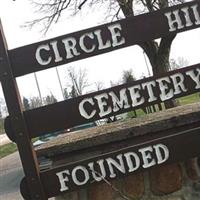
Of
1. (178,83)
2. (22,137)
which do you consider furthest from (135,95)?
(22,137)

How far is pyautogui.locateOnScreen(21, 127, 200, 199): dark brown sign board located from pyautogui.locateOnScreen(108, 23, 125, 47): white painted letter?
0.78 meters

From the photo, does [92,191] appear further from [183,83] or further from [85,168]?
[183,83]

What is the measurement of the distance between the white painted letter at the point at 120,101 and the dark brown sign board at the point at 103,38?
1.10 ft

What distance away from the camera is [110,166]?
3.87m

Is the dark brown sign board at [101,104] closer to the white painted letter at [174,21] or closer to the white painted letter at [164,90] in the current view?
the white painted letter at [164,90]

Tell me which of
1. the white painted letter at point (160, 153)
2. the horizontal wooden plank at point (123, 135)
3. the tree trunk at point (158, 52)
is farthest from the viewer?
the tree trunk at point (158, 52)

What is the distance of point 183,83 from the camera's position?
397 centimetres

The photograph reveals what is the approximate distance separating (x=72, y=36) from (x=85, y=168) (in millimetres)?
982

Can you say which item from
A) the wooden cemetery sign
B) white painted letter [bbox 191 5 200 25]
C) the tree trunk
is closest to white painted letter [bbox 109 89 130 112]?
the wooden cemetery sign

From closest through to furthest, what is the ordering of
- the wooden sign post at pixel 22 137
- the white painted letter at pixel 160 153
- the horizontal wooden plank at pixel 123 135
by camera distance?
the wooden sign post at pixel 22 137 → the white painted letter at pixel 160 153 → the horizontal wooden plank at pixel 123 135

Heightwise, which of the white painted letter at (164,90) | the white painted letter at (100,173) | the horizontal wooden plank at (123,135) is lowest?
the white painted letter at (100,173)

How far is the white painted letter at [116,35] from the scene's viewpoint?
156 inches

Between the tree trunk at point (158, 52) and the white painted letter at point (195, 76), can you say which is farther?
the tree trunk at point (158, 52)

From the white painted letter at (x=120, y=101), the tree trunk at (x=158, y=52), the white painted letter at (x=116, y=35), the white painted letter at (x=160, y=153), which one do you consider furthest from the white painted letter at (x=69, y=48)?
the tree trunk at (x=158, y=52)
